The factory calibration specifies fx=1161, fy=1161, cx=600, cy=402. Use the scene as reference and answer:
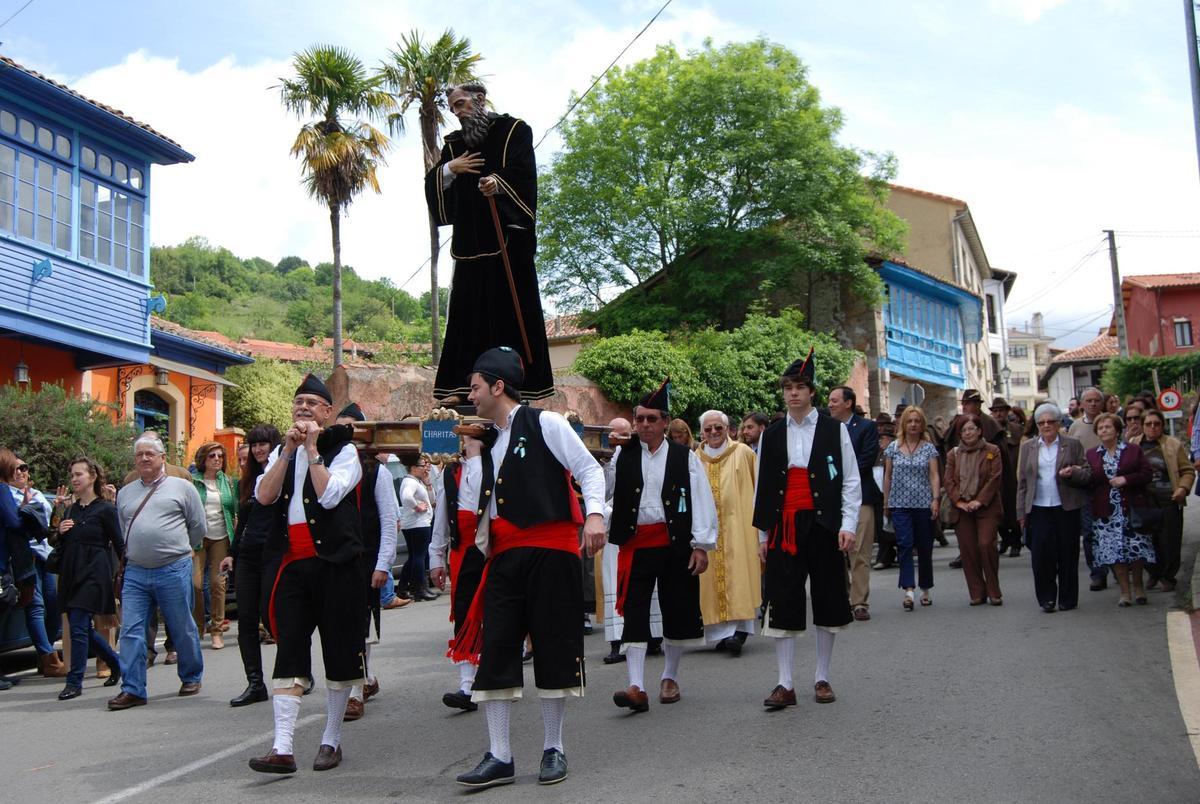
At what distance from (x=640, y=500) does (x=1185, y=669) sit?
376cm

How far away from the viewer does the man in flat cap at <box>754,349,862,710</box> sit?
23.9 feet

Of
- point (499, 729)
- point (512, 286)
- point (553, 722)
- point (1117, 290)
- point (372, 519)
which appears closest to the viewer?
point (499, 729)

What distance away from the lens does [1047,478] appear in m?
11.0

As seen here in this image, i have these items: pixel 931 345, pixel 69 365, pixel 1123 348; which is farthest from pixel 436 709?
pixel 1123 348

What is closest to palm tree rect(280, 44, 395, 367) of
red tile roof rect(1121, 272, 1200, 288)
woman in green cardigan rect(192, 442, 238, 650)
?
woman in green cardigan rect(192, 442, 238, 650)

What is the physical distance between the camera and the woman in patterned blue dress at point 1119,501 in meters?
10.7

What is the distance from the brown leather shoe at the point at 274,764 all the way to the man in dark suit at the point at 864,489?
5654mm

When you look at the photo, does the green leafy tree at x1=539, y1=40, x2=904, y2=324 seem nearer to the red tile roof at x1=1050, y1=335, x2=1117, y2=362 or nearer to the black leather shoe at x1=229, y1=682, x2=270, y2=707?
the black leather shoe at x1=229, y1=682, x2=270, y2=707

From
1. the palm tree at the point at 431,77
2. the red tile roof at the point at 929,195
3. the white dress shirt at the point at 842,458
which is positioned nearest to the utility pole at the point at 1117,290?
the red tile roof at the point at 929,195

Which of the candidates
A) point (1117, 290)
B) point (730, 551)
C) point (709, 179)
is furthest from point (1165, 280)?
point (730, 551)

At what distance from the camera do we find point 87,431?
16.2 m

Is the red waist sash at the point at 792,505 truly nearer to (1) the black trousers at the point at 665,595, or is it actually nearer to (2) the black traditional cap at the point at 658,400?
(1) the black trousers at the point at 665,595

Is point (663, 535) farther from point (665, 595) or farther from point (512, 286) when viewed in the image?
point (512, 286)

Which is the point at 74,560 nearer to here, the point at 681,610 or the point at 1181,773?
the point at 681,610
